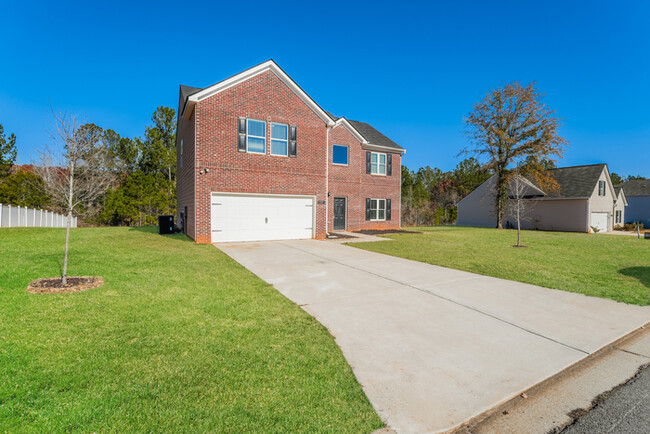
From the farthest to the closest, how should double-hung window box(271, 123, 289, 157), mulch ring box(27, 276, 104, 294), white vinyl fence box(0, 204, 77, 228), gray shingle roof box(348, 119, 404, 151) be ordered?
gray shingle roof box(348, 119, 404, 151), white vinyl fence box(0, 204, 77, 228), double-hung window box(271, 123, 289, 157), mulch ring box(27, 276, 104, 294)

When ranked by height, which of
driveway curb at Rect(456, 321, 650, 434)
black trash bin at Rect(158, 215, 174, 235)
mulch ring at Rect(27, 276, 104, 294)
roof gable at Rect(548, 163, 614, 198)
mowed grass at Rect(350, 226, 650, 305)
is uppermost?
roof gable at Rect(548, 163, 614, 198)

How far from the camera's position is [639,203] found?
36344 mm

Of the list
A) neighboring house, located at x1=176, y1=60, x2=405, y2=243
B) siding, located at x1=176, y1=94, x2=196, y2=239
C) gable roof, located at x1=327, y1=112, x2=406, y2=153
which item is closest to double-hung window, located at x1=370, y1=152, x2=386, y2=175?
gable roof, located at x1=327, y1=112, x2=406, y2=153

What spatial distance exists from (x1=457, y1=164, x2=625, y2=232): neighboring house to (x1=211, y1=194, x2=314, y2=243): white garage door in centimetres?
1897

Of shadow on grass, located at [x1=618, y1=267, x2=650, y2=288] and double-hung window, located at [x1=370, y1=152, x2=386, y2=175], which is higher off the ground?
double-hung window, located at [x1=370, y1=152, x2=386, y2=175]

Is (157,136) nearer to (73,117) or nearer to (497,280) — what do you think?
(73,117)

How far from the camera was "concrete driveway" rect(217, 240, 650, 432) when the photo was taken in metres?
2.66

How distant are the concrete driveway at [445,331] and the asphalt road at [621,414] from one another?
17.3 inches

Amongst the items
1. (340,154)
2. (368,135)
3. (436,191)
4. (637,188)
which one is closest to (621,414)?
(340,154)

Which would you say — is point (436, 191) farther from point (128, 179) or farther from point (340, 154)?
point (128, 179)

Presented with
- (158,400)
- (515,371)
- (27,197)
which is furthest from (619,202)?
(27,197)

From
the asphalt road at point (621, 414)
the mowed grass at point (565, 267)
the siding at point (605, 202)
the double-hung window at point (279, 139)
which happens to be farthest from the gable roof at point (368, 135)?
the asphalt road at point (621, 414)

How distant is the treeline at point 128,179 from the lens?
25188 mm

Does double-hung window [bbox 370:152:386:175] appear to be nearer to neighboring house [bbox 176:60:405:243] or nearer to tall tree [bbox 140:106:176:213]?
neighboring house [bbox 176:60:405:243]
